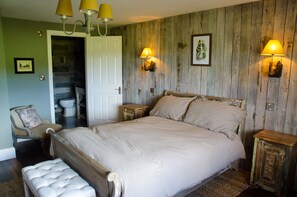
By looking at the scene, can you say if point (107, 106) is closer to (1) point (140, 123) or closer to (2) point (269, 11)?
(1) point (140, 123)

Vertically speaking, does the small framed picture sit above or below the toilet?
above

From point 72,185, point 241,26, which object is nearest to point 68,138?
point 72,185

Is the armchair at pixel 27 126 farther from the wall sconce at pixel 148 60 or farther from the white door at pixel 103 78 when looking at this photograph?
the wall sconce at pixel 148 60

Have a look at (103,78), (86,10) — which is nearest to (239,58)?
(86,10)

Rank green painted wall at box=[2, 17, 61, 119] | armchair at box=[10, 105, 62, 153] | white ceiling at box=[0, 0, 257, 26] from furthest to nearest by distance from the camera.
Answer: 1. green painted wall at box=[2, 17, 61, 119]
2. armchair at box=[10, 105, 62, 153]
3. white ceiling at box=[0, 0, 257, 26]

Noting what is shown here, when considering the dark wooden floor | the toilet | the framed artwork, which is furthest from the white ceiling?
the toilet

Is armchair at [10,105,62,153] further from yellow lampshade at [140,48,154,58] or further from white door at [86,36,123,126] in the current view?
yellow lampshade at [140,48,154,58]

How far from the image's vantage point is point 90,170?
202 centimetres

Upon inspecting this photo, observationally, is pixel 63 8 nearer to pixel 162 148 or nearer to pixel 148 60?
pixel 162 148

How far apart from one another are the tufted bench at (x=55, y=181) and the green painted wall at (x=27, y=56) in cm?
269

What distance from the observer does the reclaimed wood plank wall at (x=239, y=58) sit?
2.79 m

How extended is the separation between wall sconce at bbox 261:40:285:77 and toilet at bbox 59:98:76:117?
5278mm

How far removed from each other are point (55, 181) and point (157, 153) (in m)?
0.97

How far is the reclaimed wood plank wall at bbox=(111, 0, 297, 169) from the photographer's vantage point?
9.17 feet
